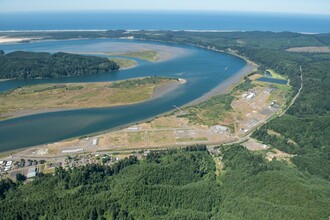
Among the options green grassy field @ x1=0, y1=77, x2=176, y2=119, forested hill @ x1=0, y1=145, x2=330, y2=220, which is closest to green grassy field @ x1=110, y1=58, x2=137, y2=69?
green grassy field @ x1=0, y1=77, x2=176, y2=119

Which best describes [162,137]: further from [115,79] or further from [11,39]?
[11,39]

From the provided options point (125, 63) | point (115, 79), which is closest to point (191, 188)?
point (115, 79)

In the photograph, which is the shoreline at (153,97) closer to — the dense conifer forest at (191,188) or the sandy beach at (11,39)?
the dense conifer forest at (191,188)

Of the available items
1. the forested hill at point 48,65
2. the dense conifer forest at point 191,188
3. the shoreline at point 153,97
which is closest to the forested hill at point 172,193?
the dense conifer forest at point 191,188

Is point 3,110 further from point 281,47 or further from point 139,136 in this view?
point 281,47

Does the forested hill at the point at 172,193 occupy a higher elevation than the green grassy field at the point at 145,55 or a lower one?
lower

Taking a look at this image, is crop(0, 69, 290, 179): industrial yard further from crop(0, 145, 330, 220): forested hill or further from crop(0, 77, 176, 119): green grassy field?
crop(0, 77, 176, 119): green grassy field

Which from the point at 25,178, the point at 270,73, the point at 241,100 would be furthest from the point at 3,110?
the point at 270,73

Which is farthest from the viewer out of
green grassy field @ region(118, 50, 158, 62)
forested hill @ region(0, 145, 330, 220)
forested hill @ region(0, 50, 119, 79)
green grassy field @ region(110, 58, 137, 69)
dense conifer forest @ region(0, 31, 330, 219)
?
green grassy field @ region(118, 50, 158, 62)
